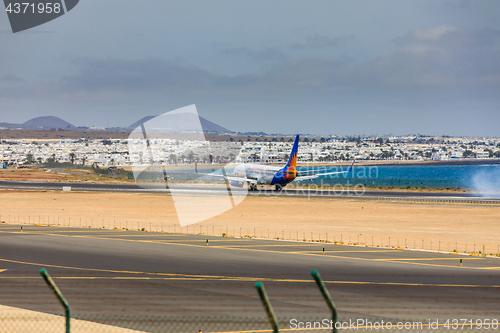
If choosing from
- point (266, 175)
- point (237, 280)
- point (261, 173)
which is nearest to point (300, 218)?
point (237, 280)

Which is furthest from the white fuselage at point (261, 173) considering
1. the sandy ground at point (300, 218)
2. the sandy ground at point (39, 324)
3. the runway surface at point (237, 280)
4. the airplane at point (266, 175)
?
the sandy ground at point (39, 324)

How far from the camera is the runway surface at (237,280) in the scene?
747 inches

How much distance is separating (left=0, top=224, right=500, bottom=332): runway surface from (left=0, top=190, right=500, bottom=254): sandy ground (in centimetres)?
878

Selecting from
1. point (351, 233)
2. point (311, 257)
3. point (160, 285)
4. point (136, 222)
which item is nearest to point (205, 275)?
point (160, 285)

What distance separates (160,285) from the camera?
22.8 metres

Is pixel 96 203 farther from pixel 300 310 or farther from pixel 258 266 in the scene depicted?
pixel 300 310

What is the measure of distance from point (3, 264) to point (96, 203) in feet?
150

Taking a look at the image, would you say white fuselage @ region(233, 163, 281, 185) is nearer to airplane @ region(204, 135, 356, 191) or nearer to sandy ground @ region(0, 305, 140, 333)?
airplane @ region(204, 135, 356, 191)

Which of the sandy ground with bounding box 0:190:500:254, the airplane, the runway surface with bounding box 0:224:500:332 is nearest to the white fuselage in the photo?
the airplane

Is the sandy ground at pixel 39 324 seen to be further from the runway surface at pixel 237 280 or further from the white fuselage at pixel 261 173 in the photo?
the white fuselage at pixel 261 173

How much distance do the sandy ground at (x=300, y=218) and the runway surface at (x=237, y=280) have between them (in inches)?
346

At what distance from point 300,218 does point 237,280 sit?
1349 inches

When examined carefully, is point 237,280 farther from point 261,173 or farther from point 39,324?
point 261,173

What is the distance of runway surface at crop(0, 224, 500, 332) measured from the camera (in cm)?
1897
